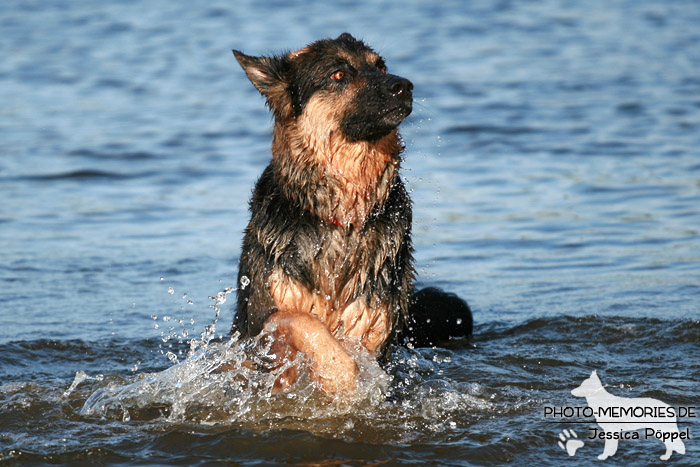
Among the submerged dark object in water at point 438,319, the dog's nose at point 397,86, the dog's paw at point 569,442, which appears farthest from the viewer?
the submerged dark object in water at point 438,319

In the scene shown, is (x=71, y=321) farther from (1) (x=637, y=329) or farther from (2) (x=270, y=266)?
(1) (x=637, y=329)

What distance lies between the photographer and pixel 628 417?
503 cm

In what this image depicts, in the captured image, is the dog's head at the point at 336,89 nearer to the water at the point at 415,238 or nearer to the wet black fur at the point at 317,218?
the wet black fur at the point at 317,218

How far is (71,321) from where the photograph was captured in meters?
7.10

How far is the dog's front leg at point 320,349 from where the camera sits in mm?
5008

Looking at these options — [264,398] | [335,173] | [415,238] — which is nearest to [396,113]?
[335,173]

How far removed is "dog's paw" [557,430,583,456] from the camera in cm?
463

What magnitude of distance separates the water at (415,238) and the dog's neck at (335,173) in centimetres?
77

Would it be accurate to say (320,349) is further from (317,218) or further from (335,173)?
(335,173)

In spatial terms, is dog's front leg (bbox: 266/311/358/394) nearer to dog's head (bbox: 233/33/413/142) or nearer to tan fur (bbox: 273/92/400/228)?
tan fur (bbox: 273/92/400/228)

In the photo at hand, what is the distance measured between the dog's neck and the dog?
1.71 meters

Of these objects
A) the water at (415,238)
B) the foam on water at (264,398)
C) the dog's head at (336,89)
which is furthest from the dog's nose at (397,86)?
the foam on water at (264,398)

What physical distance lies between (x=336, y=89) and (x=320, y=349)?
4.95 feet

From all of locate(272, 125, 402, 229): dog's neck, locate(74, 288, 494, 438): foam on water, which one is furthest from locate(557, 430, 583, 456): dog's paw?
locate(272, 125, 402, 229): dog's neck
